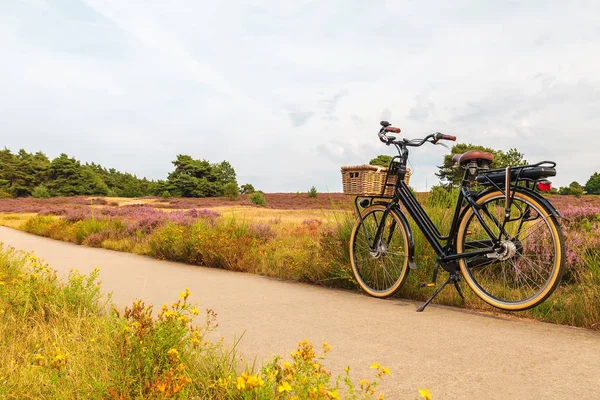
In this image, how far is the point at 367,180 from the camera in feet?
15.1

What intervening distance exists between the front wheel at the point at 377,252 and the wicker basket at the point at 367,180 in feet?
0.76

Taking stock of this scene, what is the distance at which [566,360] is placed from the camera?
8.34 feet

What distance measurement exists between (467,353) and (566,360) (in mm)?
590

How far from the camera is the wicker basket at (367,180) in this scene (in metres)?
4.60

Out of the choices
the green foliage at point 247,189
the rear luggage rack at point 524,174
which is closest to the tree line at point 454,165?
the rear luggage rack at point 524,174

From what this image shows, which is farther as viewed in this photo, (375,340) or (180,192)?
(180,192)

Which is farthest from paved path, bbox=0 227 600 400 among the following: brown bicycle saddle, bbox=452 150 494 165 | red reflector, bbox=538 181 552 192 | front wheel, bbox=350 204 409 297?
brown bicycle saddle, bbox=452 150 494 165

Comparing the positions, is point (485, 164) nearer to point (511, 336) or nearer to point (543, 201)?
point (543, 201)

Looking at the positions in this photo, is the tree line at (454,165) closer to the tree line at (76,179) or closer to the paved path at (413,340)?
the paved path at (413,340)

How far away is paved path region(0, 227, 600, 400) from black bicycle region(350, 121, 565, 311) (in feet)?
1.17

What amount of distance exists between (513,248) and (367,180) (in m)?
1.69

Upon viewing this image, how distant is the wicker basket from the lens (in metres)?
4.60

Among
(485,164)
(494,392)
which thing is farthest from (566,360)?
(485,164)

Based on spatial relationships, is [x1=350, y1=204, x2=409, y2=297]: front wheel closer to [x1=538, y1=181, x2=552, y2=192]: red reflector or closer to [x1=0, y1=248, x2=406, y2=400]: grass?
[x1=538, y1=181, x2=552, y2=192]: red reflector
